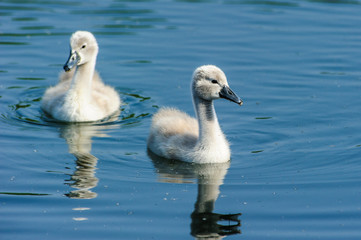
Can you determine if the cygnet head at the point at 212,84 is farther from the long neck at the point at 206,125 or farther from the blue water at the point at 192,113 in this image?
the blue water at the point at 192,113

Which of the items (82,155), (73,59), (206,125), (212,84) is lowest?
(82,155)

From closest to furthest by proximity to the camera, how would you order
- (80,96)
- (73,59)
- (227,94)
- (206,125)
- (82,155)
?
(227,94)
(206,125)
(82,155)
(73,59)
(80,96)

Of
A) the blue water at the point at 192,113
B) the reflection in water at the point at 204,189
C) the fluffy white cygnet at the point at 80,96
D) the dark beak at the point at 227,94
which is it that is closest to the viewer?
the reflection in water at the point at 204,189

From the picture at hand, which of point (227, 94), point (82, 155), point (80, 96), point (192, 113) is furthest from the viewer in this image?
point (192, 113)

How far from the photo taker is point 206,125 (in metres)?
9.88

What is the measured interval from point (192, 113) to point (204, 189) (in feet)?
11.3

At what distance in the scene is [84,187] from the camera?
8.92 m

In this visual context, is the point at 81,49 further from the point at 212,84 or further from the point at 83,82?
the point at 212,84

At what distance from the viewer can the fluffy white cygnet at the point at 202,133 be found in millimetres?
9695

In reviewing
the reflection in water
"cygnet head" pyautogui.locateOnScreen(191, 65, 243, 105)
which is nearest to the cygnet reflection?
the reflection in water

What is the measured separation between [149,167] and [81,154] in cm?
108

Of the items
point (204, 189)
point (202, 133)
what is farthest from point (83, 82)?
point (204, 189)

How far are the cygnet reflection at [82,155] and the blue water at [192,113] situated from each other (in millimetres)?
29

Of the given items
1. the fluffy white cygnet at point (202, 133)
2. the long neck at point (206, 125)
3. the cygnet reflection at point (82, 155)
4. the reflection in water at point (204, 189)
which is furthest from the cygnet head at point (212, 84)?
the cygnet reflection at point (82, 155)
